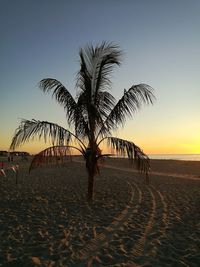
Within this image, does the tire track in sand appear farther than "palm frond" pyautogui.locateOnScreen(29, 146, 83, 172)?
No

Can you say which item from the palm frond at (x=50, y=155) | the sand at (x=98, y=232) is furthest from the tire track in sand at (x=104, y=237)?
the palm frond at (x=50, y=155)

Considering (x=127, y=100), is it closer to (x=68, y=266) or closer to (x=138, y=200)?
(x=138, y=200)

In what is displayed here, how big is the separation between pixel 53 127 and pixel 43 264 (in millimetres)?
6068

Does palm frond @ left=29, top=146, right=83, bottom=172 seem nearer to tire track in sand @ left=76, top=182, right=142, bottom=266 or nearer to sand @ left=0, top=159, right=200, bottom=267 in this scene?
sand @ left=0, top=159, right=200, bottom=267

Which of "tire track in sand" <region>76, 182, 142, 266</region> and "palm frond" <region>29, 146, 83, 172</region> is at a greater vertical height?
"palm frond" <region>29, 146, 83, 172</region>

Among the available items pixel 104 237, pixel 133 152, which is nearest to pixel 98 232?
pixel 104 237

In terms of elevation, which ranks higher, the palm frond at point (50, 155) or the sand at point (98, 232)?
the palm frond at point (50, 155)

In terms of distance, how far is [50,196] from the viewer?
12219mm

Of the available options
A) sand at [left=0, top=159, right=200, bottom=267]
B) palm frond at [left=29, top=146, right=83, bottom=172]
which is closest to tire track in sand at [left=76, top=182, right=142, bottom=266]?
sand at [left=0, top=159, right=200, bottom=267]

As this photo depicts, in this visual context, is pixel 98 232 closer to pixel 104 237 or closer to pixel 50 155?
pixel 104 237

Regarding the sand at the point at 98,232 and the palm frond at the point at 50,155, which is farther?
the palm frond at the point at 50,155

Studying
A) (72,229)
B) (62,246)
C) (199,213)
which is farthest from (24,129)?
(199,213)

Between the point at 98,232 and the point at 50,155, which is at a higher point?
the point at 50,155

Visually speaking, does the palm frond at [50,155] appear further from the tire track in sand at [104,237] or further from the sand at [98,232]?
the tire track in sand at [104,237]
